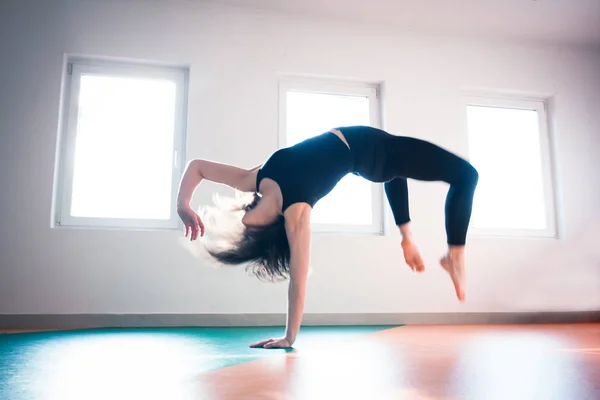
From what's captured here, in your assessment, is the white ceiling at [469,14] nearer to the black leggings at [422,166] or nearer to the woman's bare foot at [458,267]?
the black leggings at [422,166]

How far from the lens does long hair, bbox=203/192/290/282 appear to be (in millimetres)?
2484

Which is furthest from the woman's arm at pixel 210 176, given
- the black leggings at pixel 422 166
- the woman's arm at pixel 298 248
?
the black leggings at pixel 422 166

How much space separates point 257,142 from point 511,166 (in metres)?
2.51

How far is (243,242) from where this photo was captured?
98.5 inches

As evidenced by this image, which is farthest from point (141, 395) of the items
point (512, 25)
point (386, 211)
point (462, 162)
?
point (512, 25)

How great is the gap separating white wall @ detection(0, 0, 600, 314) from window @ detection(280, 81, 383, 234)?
0.14 m

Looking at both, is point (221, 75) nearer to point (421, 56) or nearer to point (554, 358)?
point (421, 56)

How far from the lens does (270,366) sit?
6.34ft

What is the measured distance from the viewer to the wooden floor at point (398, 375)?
1490 millimetres

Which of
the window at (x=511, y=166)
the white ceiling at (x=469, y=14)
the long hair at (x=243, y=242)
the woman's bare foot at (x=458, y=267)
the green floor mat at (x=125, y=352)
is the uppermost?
the white ceiling at (x=469, y=14)

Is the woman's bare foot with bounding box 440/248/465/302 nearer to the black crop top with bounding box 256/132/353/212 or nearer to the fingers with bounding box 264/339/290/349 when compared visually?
the black crop top with bounding box 256/132/353/212

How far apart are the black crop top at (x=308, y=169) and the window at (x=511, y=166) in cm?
262

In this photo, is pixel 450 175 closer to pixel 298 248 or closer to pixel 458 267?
pixel 458 267

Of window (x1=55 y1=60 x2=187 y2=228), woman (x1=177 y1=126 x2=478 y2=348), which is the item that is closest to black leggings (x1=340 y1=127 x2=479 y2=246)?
woman (x1=177 y1=126 x2=478 y2=348)
